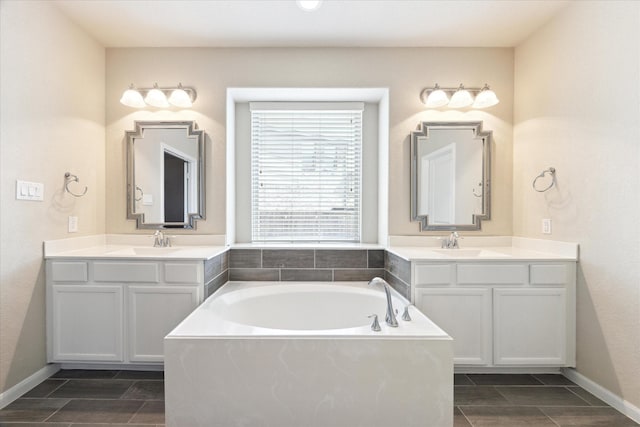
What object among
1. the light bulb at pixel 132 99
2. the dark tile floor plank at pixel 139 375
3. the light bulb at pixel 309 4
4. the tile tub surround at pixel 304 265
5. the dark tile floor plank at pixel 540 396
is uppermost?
the light bulb at pixel 309 4

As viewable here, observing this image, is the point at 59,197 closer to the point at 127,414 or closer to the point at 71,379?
→ the point at 71,379

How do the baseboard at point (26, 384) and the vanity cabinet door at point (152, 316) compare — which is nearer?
the baseboard at point (26, 384)

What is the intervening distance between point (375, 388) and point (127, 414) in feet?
4.72

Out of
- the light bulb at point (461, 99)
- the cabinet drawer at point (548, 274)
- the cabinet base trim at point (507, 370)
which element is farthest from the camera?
the light bulb at point (461, 99)

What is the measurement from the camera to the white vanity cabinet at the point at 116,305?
7.89 ft

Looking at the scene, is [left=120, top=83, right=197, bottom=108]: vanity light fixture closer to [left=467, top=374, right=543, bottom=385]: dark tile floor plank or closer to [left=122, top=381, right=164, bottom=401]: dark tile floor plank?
[left=122, top=381, right=164, bottom=401]: dark tile floor plank

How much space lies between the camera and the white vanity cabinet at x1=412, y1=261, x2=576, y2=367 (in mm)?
2363

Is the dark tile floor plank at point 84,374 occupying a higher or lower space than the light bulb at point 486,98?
lower

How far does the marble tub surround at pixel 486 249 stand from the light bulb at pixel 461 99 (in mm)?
1078

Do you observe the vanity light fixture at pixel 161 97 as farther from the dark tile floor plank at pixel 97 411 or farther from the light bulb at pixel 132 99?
the dark tile floor plank at pixel 97 411

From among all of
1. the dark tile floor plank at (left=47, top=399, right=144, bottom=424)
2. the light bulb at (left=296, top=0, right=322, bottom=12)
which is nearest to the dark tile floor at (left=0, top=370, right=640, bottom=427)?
the dark tile floor plank at (left=47, top=399, right=144, bottom=424)

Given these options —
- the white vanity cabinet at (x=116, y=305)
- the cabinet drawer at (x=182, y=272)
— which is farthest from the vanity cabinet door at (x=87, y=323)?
the cabinet drawer at (x=182, y=272)

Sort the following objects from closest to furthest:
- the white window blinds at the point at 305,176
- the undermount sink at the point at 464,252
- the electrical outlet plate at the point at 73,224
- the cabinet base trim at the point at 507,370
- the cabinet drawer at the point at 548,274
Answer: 1. the cabinet drawer at the point at 548,274
2. the cabinet base trim at the point at 507,370
3. the electrical outlet plate at the point at 73,224
4. the undermount sink at the point at 464,252
5. the white window blinds at the point at 305,176

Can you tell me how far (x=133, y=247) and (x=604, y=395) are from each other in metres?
3.48
